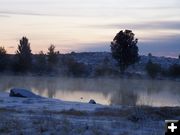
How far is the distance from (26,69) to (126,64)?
1926 cm

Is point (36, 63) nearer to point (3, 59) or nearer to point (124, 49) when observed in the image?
point (3, 59)

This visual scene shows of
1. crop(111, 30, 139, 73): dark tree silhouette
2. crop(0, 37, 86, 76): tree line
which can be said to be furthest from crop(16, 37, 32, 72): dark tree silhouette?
crop(111, 30, 139, 73): dark tree silhouette

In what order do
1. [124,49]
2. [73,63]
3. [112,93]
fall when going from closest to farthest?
1. [112,93]
2. [124,49]
3. [73,63]

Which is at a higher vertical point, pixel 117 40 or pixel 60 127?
pixel 117 40

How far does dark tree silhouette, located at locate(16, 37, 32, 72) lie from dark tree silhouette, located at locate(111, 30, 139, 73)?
17360 millimetres

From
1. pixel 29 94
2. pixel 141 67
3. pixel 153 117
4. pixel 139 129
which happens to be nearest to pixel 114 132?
pixel 139 129

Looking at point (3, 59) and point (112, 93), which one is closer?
point (112, 93)

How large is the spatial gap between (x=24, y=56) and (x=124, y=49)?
21.8 meters

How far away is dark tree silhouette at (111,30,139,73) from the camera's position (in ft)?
278

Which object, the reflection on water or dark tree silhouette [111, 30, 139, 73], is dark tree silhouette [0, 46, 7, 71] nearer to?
dark tree silhouette [111, 30, 139, 73]

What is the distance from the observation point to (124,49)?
85.5 meters

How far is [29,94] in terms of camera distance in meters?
27.1

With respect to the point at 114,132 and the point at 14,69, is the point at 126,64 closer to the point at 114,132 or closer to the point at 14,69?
the point at 14,69

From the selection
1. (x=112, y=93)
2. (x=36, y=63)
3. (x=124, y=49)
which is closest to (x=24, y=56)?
(x=36, y=63)
